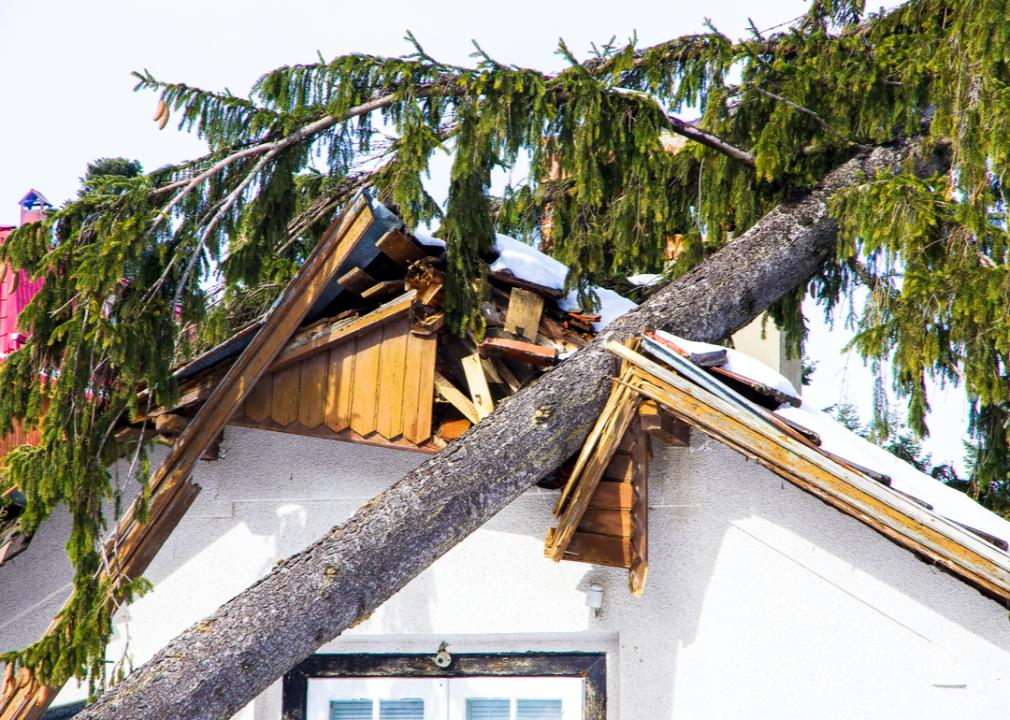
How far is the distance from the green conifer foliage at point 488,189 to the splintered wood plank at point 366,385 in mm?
517

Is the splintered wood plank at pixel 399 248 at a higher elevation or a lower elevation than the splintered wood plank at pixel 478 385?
higher

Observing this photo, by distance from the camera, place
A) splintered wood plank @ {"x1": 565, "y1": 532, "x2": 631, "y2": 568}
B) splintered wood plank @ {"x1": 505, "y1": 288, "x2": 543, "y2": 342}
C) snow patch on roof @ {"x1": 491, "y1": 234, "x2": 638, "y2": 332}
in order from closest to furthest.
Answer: splintered wood plank @ {"x1": 565, "y1": 532, "x2": 631, "y2": 568} < splintered wood plank @ {"x1": 505, "y1": 288, "x2": 543, "y2": 342} < snow patch on roof @ {"x1": 491, "y1": 234, "x2": 638, "y2": 332}

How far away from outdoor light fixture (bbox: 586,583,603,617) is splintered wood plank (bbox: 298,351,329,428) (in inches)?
73.2

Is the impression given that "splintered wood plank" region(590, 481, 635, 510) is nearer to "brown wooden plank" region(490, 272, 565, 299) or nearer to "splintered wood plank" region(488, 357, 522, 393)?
"splintered wood plank" region(488, 357, 522, 393)

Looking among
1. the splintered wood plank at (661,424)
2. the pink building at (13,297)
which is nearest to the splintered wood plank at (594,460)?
the splintered wood plank at (661,424)

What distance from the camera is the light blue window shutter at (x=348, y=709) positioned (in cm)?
663

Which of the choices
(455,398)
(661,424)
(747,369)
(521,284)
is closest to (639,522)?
(661,424)

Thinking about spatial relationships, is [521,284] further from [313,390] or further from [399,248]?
[313,390]

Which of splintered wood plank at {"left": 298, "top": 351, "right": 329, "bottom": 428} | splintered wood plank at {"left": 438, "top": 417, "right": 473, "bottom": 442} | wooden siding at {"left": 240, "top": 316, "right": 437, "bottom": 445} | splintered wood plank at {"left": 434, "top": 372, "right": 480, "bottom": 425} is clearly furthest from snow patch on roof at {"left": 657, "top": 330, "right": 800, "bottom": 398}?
splintered wood plank at {"left": 298, "top": 351, "right": 329, "bottom": 428}

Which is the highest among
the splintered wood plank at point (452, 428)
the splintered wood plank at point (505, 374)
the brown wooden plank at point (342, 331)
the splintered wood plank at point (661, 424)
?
the brown wooden plank at point (342, 331)

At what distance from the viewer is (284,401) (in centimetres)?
678

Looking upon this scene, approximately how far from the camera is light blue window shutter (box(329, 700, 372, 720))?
6.63 m

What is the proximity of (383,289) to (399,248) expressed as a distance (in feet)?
0.91

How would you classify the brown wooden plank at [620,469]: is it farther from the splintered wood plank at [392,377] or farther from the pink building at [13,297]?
the pink building at [13,297]
